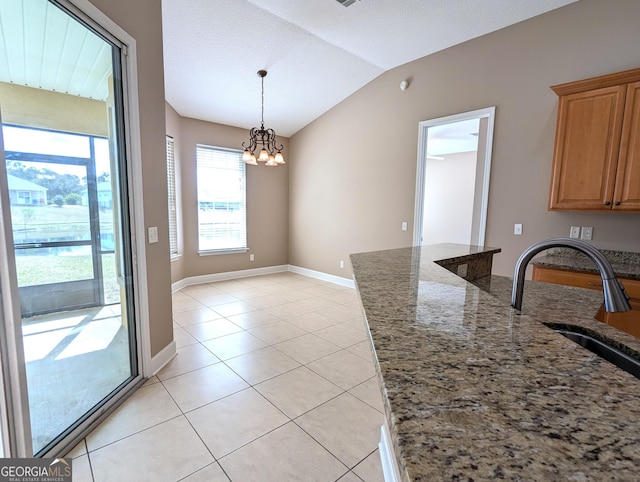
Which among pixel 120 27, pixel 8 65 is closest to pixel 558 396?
pixel 8 65

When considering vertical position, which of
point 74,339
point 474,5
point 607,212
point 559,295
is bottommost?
point 74,339

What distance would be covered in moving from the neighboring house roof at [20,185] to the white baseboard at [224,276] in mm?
3249

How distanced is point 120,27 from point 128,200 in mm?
1087

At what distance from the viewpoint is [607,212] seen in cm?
257

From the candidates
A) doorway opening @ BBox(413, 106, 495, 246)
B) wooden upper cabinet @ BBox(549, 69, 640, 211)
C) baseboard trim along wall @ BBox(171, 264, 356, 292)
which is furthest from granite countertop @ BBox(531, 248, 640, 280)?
baseboard trim along wall @ BBox(171, 264, 356, 292)

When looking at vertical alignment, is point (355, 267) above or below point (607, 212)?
below

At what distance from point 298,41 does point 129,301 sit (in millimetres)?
3207

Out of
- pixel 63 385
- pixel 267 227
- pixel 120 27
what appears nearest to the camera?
pixel 63 385

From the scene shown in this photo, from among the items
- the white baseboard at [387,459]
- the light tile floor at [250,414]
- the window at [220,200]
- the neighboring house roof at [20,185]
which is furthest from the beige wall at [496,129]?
the neighboring house roof at [20,185]

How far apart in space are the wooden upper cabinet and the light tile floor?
7.52ft

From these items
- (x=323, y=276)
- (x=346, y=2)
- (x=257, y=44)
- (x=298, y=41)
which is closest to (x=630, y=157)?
(x=346, y=2)

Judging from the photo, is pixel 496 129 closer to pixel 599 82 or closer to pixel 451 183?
pixel 599 82

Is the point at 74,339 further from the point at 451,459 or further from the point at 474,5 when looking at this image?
the point at 474,5

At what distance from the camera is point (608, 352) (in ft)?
2.93
